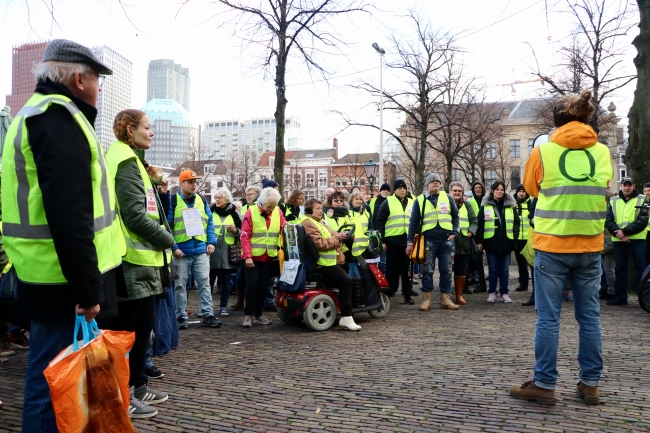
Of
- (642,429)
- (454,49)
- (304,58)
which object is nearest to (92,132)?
(642,429)

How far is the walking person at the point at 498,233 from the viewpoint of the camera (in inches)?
386

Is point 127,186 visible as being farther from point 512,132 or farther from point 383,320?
point 512,132

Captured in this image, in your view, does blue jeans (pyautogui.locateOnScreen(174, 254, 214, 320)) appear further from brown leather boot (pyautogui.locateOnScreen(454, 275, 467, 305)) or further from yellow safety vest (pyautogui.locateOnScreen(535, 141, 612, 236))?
yellow safety vest (pyautogui.locateOnScreen(535, 141, 612, 236))

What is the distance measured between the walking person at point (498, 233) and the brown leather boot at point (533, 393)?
5720 millimetres

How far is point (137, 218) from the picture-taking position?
4004 mm

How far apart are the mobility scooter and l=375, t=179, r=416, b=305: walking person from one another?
1.95m

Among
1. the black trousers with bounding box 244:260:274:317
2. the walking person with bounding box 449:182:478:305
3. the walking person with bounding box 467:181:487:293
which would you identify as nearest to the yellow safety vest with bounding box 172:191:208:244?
the black trousers with bounding box 244:260:274:317

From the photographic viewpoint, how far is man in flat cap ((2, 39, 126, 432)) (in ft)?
7.93

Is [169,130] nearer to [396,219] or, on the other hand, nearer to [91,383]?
[396,219]

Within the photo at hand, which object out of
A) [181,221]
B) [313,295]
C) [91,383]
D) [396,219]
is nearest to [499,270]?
[396,219]

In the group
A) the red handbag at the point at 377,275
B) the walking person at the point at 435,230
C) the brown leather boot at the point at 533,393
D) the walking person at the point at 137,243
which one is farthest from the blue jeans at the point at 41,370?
the walking person at the point at 435,230

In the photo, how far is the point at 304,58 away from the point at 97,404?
1199 cm

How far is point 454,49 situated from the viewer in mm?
22484

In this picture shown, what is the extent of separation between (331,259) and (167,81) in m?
196
